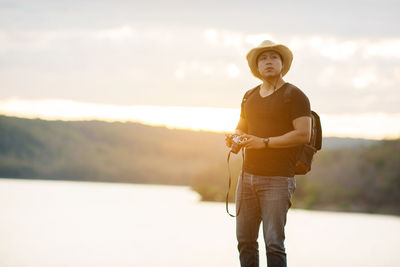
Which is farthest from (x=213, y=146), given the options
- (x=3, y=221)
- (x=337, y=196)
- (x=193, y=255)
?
(x=193, y=255)

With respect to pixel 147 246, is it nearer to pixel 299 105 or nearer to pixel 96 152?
pixel 299 105

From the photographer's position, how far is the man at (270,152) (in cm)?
373

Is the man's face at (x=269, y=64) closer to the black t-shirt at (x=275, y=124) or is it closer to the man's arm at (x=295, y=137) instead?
the black t-shirt at (x=275, y=124)

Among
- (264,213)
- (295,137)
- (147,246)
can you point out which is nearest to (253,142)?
(295,137)

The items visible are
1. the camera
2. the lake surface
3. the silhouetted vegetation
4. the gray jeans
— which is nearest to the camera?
the gray jeans

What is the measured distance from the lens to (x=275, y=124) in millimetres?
3838

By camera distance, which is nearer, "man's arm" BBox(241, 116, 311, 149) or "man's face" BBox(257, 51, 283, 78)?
"man's arm" BBox(241, 116, 311, 149)

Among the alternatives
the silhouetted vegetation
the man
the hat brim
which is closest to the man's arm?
the man

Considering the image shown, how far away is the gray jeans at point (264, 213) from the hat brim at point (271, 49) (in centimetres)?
→ 67

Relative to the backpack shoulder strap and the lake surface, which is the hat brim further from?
the lake surface

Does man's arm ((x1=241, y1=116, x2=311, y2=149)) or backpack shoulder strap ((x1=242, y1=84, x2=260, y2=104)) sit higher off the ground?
backpack shoulder strap ((x1=242, y1=84, x2=260, y2=104))

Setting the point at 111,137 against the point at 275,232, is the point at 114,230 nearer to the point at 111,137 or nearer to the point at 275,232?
the point at 275,232

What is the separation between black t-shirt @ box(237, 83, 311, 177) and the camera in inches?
148

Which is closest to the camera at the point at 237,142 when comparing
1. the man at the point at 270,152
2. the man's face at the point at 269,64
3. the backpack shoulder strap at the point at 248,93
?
the man at the point at 270,152
